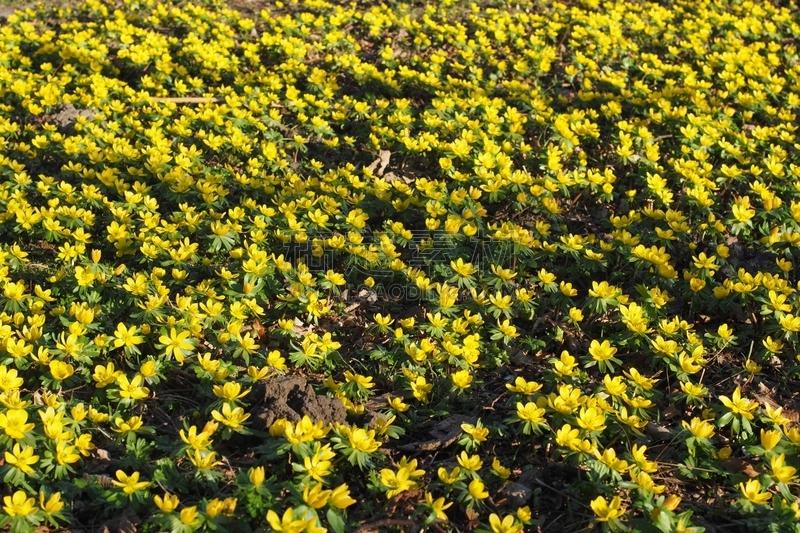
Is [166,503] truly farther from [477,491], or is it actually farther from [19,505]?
[477,491]

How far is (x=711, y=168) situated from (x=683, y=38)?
2713mm

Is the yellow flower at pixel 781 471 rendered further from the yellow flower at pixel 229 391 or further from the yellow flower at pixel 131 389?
the yellow flower at pixel 131 389

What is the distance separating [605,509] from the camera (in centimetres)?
267

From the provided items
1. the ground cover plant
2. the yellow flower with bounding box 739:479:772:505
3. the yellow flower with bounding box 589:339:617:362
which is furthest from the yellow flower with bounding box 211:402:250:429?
the yellow flower with bounding box 739:479:772:505

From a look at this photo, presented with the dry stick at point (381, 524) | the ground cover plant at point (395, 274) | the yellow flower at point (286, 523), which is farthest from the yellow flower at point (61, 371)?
the dry stick at point (381, 524)

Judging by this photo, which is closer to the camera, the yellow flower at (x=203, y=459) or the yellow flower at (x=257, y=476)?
the yellow flower at (x=257, y=476)

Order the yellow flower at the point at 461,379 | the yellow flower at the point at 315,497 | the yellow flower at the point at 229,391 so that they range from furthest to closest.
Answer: the yellow flower at the point at 461,379
the yellow flower at the point at 229,391
the yellow flower at the point at 315,497

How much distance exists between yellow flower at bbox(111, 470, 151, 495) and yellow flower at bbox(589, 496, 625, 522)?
171 centimetres

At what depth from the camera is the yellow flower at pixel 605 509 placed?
2654 millimetres

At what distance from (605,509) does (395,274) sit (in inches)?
74.2

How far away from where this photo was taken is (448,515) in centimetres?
287

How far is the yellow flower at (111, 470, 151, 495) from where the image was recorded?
272 cm

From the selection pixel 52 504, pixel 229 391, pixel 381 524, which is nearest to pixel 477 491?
pixel 381 524

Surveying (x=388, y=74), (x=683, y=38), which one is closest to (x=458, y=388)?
(x=388, y=74)
